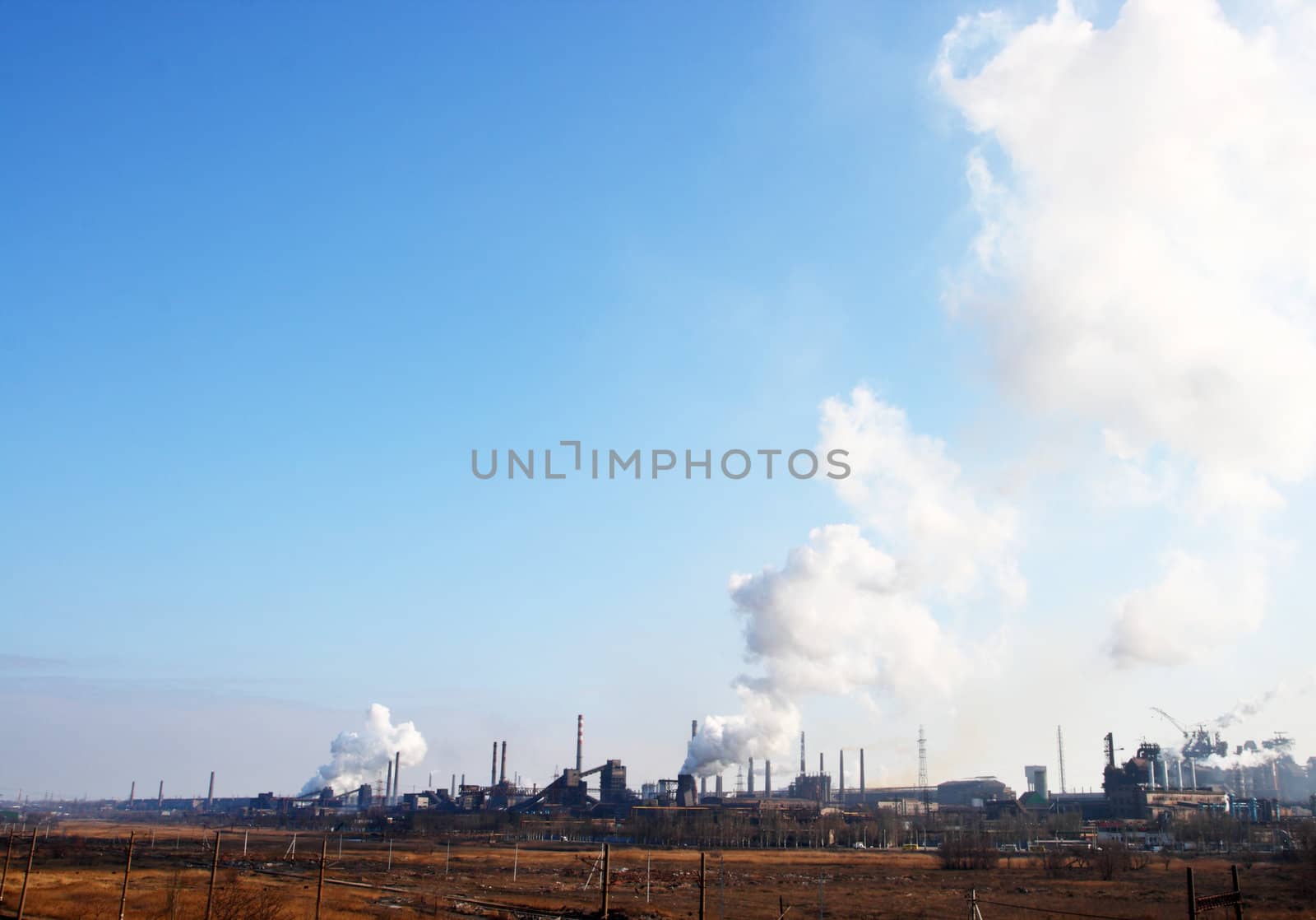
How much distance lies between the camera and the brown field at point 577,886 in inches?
1454

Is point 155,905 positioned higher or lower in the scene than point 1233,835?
→ higher

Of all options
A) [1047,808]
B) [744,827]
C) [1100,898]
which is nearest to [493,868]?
[1100,898]

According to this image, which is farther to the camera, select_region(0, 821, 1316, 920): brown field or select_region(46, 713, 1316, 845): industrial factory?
select_region(46, 713, 1316, 845): industrial factory

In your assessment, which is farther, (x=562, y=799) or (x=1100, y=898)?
(x=562, y=799)

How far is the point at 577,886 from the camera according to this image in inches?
2205

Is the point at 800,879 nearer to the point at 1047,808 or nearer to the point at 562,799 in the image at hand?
the point at 562,799

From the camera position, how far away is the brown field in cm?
3694

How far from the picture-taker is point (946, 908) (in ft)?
145

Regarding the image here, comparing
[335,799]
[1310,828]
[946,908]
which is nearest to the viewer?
[946,908]

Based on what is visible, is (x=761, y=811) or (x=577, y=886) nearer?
(x=577, y=886)

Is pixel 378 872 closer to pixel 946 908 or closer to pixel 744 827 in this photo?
pixel 946 908

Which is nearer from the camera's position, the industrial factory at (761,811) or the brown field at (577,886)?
the brown field at (577,886)

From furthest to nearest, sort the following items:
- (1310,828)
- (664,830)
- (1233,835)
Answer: (664,830) → (1233,835) → (1310,828)

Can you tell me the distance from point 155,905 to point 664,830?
98894 mm
